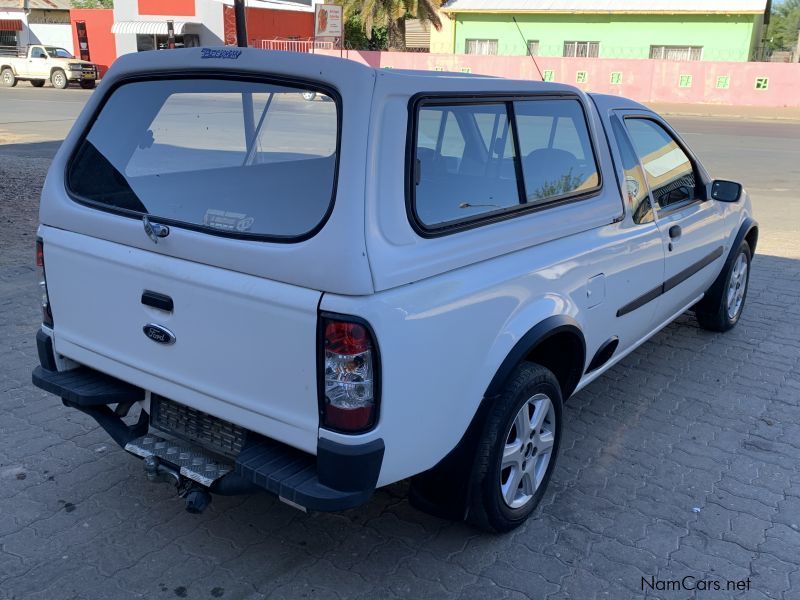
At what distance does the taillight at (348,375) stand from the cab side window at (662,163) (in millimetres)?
2428

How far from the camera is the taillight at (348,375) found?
2260mm

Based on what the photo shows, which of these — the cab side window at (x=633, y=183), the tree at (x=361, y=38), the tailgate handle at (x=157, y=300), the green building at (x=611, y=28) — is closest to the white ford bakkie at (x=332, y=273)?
the tailgate handle at (x=157, y=300)

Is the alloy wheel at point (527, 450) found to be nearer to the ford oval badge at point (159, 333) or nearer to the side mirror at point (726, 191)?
the ford oval badge at point (159, 333)

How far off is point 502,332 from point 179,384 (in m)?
1.22

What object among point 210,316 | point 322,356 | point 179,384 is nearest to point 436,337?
point 322,356

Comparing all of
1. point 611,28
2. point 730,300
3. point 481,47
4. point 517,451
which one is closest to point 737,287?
point 730,300

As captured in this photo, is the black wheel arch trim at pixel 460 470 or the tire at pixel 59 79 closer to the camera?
the black wheel arch trim at pixel 460 470

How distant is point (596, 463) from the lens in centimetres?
376

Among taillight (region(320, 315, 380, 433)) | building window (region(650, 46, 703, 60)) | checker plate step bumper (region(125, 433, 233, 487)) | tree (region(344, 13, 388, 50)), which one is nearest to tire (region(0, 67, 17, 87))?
tree (region(344, 13, 388, 50))

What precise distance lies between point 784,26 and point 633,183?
94.2m

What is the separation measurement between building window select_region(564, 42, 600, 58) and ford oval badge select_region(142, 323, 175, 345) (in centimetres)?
3575

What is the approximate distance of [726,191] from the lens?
4.61 metres

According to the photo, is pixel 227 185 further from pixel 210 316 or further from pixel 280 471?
pixel 280 471

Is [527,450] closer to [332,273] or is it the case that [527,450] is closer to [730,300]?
[332,273]
